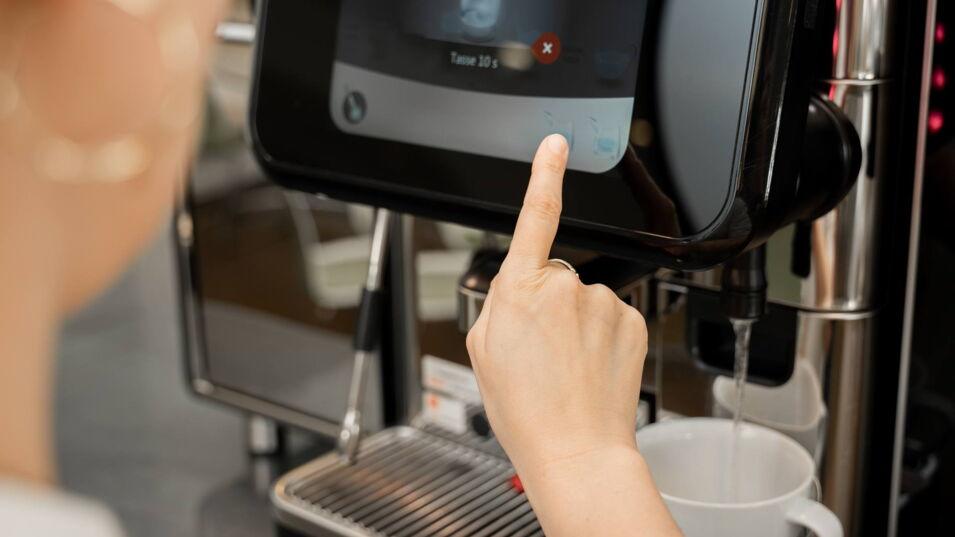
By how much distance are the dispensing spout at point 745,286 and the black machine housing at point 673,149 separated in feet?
0.18

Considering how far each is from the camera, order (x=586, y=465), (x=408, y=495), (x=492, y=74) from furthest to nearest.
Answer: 1. (x=408, y=495)
2. (x=492, y=74)
3. (x=586, y=465)

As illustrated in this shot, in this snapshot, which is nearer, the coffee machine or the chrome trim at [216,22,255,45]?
the coffee machine

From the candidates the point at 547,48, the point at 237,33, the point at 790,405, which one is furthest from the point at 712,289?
the point at 237,33

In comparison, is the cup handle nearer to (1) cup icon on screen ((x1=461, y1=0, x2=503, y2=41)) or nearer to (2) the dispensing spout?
(2) the dispensing spout

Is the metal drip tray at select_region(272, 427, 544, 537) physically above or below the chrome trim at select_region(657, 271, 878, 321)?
below

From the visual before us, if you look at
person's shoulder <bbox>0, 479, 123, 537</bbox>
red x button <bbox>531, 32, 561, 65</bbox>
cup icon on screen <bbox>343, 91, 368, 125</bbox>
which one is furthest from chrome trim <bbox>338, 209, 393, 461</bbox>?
person's shoulder <bbox>0, 479, 123, 537</bbox>

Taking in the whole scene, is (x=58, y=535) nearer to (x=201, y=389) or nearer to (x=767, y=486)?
(x=767, y=486)

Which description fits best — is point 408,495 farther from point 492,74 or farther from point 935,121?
point 935,121

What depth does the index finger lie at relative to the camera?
51 cm

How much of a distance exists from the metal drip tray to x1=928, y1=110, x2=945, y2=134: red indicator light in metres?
0.34

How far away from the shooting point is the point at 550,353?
0.50 m

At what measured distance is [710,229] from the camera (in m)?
0.51

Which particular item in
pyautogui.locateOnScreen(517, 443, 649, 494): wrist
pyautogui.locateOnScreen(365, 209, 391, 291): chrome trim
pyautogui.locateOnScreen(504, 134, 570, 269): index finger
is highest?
pyautogui.locateOnScreen(504, 134, 570, 269): index finger

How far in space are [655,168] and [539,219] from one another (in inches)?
2.6
